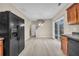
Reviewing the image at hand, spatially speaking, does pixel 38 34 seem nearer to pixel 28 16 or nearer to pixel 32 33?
pixel 32 33

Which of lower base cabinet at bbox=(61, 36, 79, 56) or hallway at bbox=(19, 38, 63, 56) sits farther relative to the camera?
hallway at bbox=(19, 38, 63, 56)

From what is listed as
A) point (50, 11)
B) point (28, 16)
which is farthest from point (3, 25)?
point (28, 16)

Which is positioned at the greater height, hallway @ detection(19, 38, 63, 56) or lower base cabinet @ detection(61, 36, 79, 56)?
lower base cabinet @ detection(61, 36, 79, 56)

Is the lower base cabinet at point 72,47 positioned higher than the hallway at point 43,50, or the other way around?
the lower base cabinet at point 72,47

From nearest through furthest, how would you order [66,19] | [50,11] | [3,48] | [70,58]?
[70,58] < [3,48] < [66,19] < [50,11]

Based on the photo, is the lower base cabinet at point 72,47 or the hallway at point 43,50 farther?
the hallway at point 43,50

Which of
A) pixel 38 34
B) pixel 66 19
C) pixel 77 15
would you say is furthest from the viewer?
pixel 38 34

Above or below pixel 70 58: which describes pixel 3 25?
above

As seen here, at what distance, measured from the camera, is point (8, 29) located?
2.11m

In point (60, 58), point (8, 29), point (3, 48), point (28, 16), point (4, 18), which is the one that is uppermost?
point (28, 16)

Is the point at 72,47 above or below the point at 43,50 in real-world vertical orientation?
above

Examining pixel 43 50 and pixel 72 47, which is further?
pixel 43 50

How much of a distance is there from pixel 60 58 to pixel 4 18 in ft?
5.28

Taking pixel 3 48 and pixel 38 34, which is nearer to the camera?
pixel 3 48
